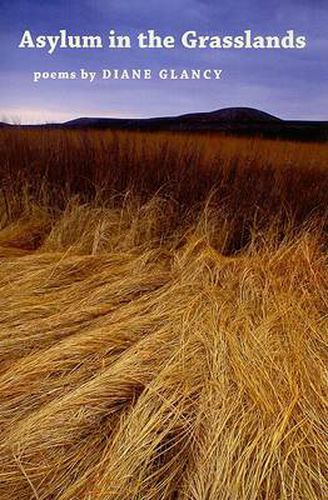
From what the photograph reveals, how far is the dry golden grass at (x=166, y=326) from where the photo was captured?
1.12m

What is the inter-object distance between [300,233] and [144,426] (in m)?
1.48

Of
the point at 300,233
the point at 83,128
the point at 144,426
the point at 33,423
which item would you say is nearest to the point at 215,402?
the point at 144,426

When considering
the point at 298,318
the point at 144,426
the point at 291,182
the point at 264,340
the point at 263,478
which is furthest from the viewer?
the point at 291,182

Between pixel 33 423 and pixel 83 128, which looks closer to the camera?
pixel 33 423

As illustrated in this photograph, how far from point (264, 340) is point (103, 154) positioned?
6.57ft

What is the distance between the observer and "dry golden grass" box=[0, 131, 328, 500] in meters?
1.12

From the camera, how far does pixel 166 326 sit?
165cm

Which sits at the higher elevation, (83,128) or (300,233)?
(83,128)

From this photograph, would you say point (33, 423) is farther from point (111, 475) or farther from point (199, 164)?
point (199, 164)

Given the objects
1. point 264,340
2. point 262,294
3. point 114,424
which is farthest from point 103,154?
point 114,424

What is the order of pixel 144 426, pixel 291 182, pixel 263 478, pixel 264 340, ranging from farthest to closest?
1. pixel 291 182
2. pixel 264 340
3. pixel 144 426
4. pixel 263 478

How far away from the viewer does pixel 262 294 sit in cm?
190

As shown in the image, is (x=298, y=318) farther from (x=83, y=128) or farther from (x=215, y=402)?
(x=83, y=128)

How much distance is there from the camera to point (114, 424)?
4.09 ft
